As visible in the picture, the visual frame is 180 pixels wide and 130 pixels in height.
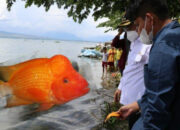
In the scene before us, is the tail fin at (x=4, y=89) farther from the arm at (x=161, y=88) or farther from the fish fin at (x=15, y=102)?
the arm at (x=161, y=88)

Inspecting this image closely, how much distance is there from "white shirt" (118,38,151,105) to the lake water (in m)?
0.68

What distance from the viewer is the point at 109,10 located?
145 inches

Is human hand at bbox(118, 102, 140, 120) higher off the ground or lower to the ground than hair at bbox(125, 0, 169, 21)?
lower

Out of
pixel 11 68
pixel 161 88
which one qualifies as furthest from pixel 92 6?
pixel 161 88

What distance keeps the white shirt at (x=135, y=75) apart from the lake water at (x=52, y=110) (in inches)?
26.6

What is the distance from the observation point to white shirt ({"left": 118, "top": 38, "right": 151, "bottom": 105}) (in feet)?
5.95

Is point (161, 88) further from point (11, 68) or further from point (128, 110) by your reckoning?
point (11, 68)

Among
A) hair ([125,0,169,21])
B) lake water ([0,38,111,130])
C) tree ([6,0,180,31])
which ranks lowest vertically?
lake water ([0,38,111,130])

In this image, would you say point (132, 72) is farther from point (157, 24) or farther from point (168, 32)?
point (168, 32)

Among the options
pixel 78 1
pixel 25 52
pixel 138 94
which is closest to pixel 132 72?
pixel 138 94

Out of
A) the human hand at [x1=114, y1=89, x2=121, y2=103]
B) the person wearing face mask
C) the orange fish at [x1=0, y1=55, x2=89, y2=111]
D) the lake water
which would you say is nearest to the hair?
the person wearing face mask

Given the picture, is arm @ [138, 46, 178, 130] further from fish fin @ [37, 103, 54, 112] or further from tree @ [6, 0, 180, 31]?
tree @ [6, 0, 180, 31]

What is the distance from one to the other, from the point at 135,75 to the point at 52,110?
92.3 inches

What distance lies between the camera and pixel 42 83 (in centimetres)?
214
